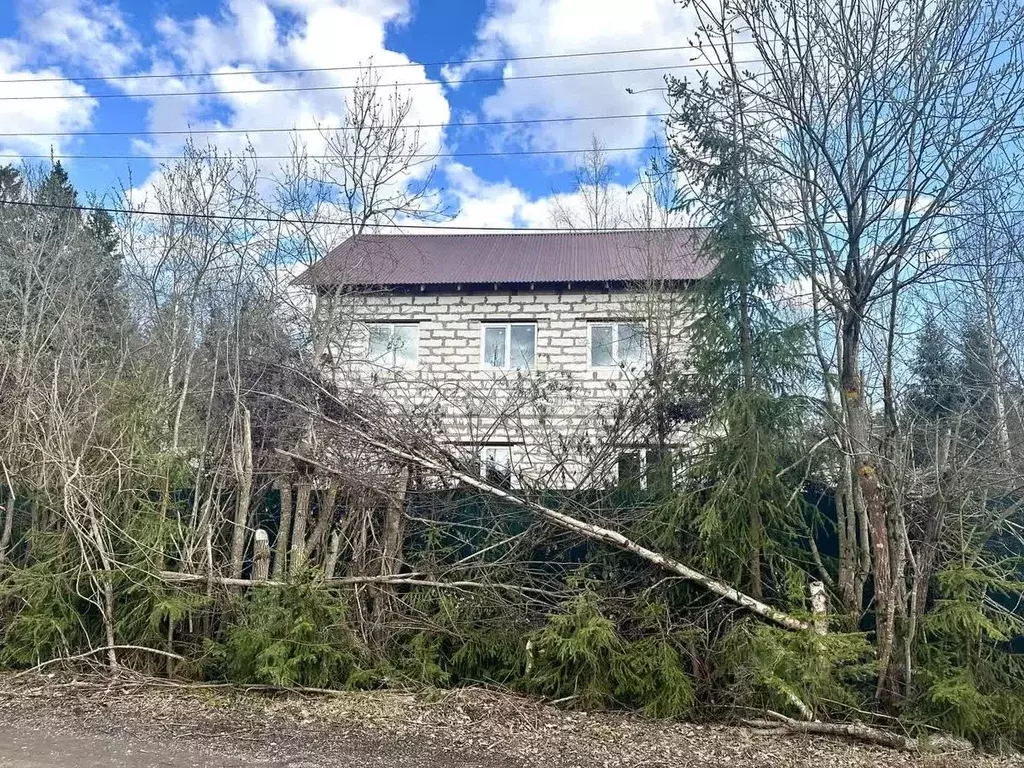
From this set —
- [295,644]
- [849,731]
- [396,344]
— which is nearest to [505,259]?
[396,344]

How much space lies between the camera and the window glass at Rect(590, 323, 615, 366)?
1316 cm

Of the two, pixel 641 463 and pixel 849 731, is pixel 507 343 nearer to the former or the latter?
pixel 641 463

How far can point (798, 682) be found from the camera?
493 cm

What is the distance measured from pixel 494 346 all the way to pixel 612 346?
7.82ft

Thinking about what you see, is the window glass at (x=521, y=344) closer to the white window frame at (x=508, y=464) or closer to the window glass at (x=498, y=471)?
the white window frame at (x=508, y=464)

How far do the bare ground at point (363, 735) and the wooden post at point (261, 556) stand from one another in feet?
3.52

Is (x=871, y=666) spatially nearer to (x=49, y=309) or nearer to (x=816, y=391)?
(x=816, y=391)

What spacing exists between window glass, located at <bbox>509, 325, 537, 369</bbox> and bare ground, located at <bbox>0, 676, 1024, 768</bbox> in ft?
27.8

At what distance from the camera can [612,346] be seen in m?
13.1

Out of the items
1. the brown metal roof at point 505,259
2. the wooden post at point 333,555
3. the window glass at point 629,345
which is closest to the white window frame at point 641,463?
the wooden post at point 333,555

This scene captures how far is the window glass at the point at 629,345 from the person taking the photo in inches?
477

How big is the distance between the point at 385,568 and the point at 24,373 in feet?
14.8

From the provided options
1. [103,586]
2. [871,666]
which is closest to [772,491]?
[871,666]

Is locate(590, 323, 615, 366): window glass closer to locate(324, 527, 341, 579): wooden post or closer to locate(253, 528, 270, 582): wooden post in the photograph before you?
locate(324, 527, 341, 579): wooden post
